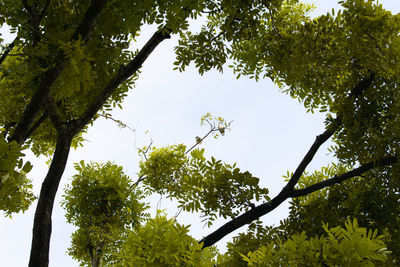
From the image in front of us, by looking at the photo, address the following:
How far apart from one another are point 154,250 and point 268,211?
197cm

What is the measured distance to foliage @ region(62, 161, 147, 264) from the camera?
7495mm

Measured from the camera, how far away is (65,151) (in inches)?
161

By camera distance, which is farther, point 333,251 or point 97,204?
point 97,204

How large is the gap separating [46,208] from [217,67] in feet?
10.5

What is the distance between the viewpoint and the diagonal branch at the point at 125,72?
4.46 m

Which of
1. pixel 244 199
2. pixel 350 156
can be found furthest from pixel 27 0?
pixel 350 156

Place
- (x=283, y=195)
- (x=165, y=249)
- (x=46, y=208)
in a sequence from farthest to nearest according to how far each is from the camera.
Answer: (x=283, y=195), (x=46, y=208), (x=165, y=249)

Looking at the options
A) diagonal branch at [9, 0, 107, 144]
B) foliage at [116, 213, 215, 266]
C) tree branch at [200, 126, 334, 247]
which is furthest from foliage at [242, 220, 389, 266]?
diagonal branch at [9, 0, 107, 144]

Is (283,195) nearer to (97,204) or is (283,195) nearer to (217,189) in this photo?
(217,189)

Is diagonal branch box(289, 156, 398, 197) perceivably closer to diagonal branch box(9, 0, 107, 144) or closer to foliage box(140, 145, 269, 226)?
foliage box(140, 145, 269, 226)

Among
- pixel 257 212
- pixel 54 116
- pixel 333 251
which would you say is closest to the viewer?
pixel 333 251

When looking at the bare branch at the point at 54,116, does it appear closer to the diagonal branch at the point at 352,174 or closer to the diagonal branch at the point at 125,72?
the diagonal branch at the point at 125,72

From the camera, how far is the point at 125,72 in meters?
4.61

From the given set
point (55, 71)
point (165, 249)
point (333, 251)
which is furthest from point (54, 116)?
point (333, 251)
